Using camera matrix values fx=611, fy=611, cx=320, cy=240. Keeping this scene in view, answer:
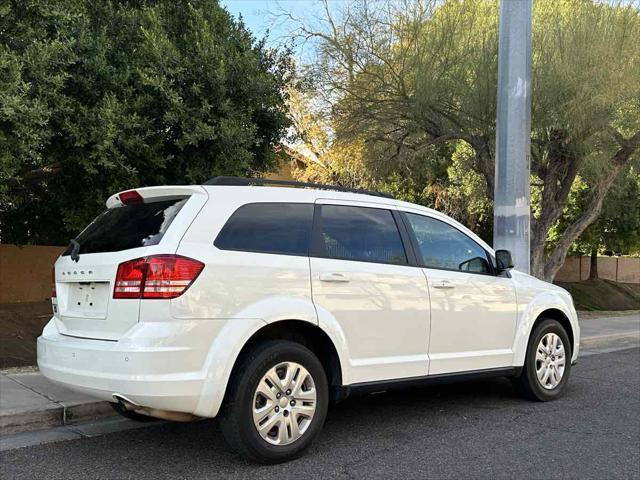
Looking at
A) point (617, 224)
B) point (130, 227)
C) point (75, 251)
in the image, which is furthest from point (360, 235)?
point (617, 224)

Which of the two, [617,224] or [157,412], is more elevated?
[617,224]

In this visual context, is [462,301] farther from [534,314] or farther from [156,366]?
[156,366]

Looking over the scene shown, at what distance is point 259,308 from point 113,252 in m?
1.09

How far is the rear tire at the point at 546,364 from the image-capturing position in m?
6.06

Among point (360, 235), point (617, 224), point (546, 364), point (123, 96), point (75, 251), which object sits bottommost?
point (546, 364)

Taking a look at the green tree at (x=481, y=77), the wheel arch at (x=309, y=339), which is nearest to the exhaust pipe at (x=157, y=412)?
the wheel arch at (x=309, y=339)

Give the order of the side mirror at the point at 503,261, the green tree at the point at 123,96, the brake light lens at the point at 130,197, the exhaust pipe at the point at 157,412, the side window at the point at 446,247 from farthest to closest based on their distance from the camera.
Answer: the green tree at the point at 123,96 < the side mirror at the point at 503,261 < the side window at the point at 446,247 < the brake light lens at the point at 130,197 < the exhaust pipe at the point at 157,412

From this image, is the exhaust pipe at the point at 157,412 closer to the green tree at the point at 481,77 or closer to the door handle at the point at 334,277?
the door handle at the point at 334,277

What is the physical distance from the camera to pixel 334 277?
15.0 ft

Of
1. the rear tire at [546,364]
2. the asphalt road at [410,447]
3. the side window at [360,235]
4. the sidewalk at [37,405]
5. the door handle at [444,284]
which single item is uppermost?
the side window at [360,235]

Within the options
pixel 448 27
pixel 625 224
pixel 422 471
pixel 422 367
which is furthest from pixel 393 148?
pixel 625 224

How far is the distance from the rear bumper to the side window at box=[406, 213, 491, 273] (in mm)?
2206

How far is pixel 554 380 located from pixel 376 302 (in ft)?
8.73

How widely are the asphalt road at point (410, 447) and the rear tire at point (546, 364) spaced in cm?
14
